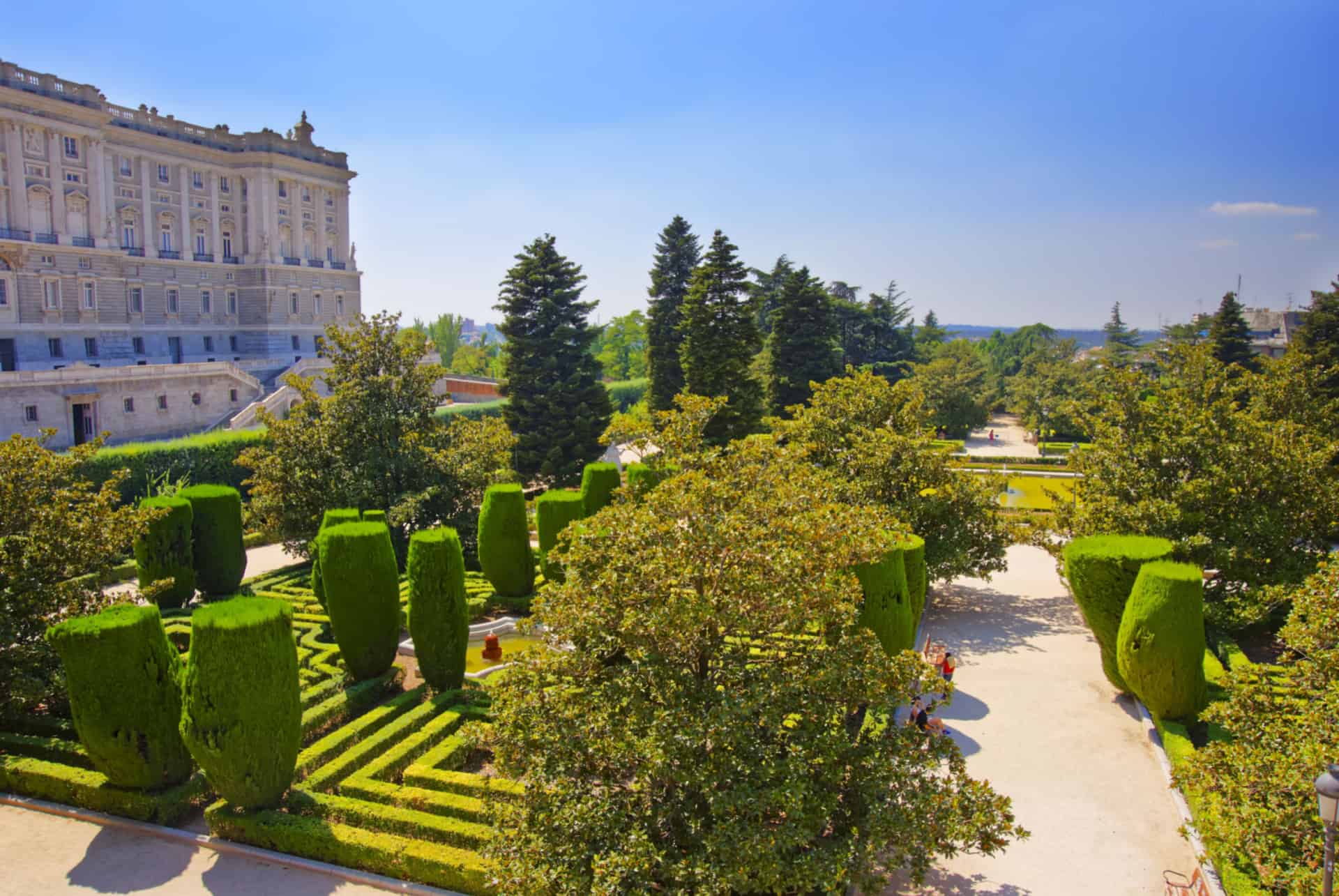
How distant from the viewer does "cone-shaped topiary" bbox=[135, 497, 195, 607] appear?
708 inches

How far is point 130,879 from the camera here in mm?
9875

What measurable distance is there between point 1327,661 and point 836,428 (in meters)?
13.0

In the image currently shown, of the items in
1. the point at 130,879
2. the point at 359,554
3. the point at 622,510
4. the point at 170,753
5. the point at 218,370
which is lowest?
the point at 130,879

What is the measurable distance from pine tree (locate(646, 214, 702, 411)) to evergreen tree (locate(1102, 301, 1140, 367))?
30.8 m

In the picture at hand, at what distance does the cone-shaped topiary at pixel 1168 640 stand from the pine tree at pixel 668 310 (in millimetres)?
26832

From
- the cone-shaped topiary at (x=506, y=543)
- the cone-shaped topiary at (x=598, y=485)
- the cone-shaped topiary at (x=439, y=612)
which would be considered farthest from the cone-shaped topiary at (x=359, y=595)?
the cone-shaped topiary at (x=598, y=485)

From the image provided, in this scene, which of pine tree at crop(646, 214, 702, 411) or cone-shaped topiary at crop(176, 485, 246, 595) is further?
pine tree at crop(646, 214, 702, 411)

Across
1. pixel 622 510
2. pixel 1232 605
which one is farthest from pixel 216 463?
pixel 1232 605

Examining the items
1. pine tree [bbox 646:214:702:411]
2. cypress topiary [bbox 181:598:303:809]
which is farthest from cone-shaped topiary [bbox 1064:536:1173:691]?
pine tree [bbox 646:214:702:411]

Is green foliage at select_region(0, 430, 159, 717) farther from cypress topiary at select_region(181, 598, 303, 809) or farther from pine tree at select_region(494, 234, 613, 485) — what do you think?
pine tree at select_region(494, 234, 613, 485)

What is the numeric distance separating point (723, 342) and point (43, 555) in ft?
86.5

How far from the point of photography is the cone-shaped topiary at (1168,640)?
1256 centimetres

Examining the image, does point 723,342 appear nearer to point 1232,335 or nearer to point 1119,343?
point 1232,335

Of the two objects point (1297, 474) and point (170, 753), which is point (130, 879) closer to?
point (170, 753)
